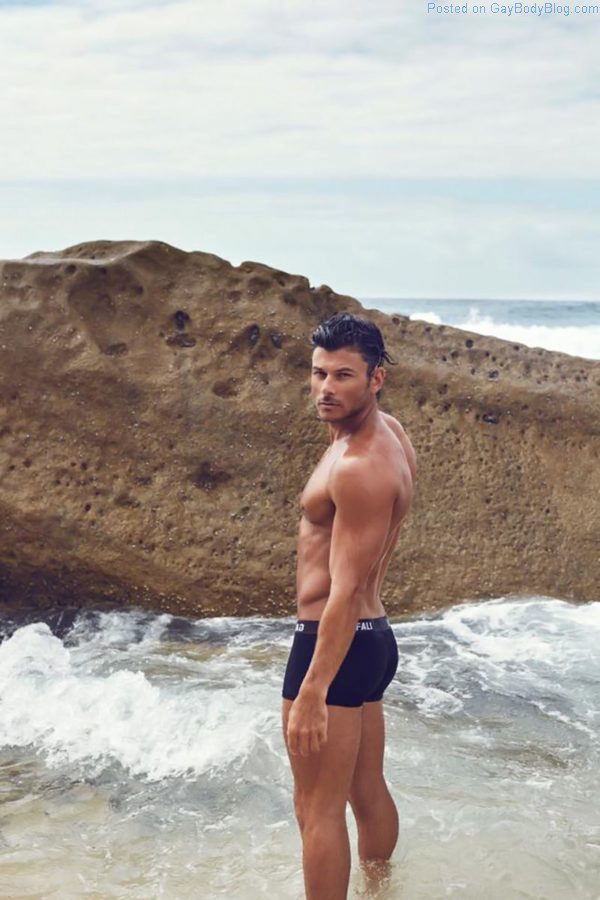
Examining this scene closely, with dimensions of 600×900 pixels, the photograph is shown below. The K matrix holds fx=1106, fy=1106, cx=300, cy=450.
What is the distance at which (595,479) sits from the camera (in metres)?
6.43

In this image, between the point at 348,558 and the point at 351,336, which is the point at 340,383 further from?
the point at 348,558

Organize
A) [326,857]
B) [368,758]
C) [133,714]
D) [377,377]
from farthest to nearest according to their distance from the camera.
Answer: [133,714] → [368,758] → [377,377] → [326,857]

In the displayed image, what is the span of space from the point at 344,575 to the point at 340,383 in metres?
0.50

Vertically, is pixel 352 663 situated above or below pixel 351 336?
below

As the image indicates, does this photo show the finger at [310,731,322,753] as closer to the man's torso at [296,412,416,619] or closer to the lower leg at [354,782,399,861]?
the man's torso at [296,412,416,619]

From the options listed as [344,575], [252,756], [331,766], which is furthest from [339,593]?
[252,756]

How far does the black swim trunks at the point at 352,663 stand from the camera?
2834mm

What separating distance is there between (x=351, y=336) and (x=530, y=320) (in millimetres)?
33886

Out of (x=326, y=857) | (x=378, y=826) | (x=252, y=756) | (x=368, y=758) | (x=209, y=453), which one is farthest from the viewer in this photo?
(x=209, y=453)

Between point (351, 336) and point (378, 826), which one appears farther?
point (378, 826)

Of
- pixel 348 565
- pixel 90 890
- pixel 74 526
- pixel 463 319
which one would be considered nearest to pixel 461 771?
pixel 90 890

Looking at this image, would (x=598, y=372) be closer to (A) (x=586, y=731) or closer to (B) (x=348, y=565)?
(A) (x=586, y=731)

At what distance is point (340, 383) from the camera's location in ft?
9.36

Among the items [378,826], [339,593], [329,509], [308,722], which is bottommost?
[378,826]
